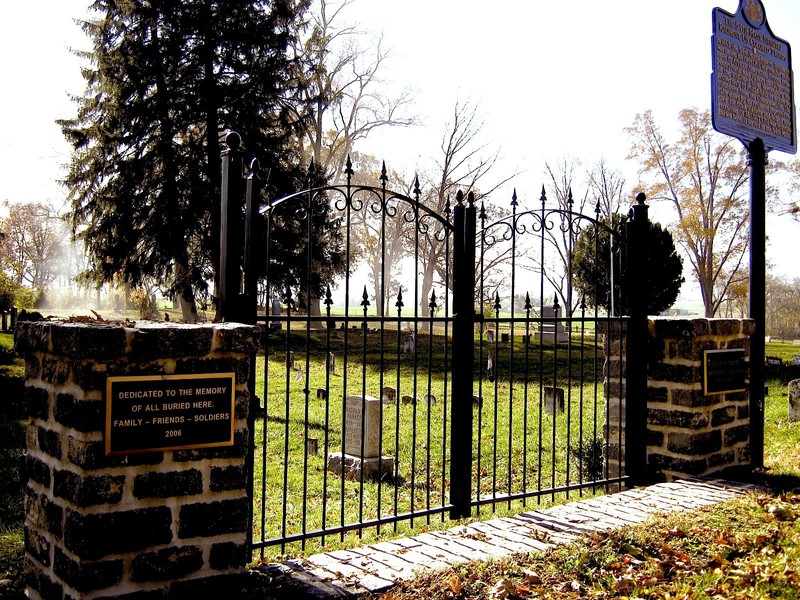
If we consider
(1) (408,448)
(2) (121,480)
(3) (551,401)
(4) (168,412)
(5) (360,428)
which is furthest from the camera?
(3) (551,401)

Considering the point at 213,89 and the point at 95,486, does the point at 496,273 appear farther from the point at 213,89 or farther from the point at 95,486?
the point at 95,486

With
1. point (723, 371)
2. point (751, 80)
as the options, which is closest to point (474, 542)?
point (723, 371)

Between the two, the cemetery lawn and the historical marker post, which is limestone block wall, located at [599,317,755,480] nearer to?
the historical marker post

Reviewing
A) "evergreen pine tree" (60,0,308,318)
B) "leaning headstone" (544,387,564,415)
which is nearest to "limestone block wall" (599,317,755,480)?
"leaning headstone" (544,387,564,415)

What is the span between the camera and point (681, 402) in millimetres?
5863

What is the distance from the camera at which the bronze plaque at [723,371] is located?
19.3ft

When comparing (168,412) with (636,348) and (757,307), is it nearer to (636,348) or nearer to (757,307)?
(636,348)

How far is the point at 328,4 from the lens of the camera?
30906mm

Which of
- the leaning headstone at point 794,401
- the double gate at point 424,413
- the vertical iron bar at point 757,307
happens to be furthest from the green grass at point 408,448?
the leaning headstone at point 794,401

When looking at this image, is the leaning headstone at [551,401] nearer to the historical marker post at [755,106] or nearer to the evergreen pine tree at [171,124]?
the historical marker post at [755,106]

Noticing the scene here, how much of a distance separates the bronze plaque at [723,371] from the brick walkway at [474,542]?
0.87 metres

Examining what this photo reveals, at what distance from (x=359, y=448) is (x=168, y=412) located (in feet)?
16.1

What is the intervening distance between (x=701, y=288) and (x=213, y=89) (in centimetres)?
2241

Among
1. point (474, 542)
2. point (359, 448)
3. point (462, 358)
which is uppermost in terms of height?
point (462, 358)
